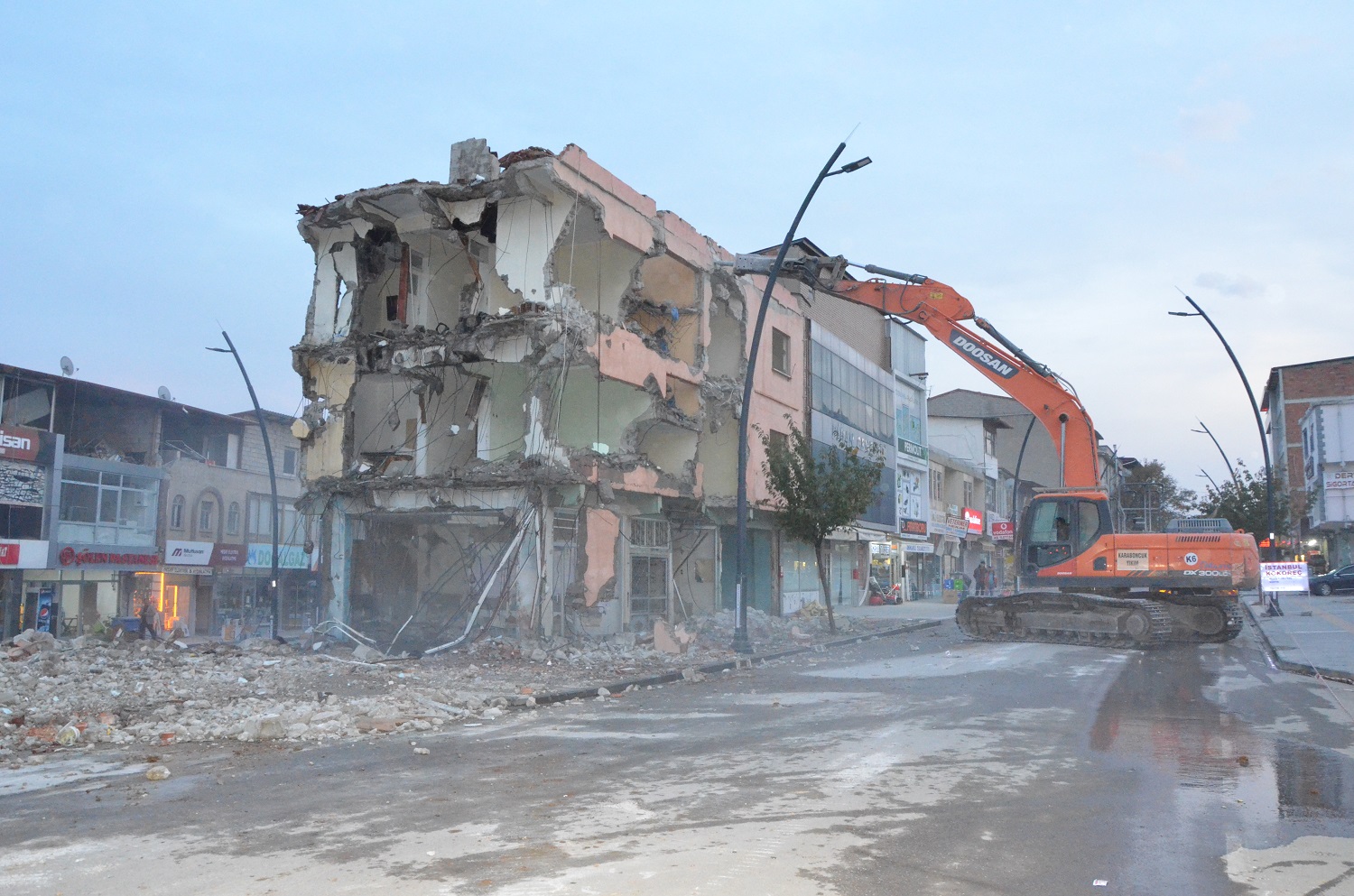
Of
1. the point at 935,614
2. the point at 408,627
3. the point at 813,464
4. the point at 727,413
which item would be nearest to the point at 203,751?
the point at 408,627

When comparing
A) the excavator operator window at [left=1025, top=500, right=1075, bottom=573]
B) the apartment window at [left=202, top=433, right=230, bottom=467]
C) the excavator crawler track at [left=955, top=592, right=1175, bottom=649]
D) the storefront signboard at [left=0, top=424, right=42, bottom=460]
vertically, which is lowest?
the excavator crawler track at [left=955, top=592, right=1175, bottom=649]

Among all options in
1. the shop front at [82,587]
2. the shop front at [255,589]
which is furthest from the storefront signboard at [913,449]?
the shop front at [82,587]

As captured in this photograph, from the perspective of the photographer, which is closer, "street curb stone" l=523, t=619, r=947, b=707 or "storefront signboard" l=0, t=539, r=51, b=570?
"street curb stone" l=523, t=619, r=947, b=707

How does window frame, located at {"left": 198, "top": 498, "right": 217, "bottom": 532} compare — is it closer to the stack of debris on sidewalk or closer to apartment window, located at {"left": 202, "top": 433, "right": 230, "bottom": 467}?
apartment window, located at {"left": 202, "top": 433, "right": 230, "bottom": 467}

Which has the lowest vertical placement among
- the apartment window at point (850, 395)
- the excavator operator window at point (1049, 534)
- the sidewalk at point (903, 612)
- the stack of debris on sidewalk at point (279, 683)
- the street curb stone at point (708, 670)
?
the sidewalk at point (903, 612)

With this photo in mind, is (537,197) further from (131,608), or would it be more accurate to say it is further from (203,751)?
(131,608)

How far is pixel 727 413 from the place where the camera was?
29469 millimetres

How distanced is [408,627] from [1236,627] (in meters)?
16.8

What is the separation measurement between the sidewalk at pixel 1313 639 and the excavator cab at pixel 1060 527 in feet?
12.5

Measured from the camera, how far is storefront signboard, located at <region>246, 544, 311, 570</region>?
4409 cm

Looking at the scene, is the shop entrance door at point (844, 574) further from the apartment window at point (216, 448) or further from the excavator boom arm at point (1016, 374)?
the apartment window at point (216, 448)

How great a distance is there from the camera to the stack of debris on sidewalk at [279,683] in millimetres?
11055

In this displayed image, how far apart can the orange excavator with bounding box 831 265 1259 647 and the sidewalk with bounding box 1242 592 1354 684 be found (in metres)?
1.39

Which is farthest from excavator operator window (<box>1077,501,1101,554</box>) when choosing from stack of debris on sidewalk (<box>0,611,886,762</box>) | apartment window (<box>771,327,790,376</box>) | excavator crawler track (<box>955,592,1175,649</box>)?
apartment window (<box>771,327,790,376</box>)
